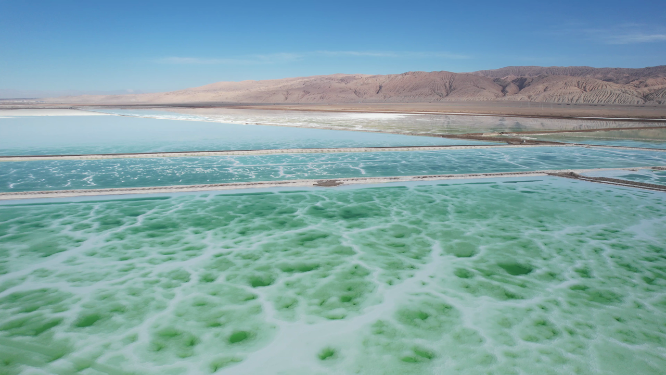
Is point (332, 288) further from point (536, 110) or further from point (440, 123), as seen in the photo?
point (536, 110)

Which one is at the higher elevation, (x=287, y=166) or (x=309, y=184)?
(x=287, y=166)

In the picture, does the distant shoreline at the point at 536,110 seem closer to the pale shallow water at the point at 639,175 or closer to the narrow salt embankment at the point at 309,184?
the pale shallow water at the point at 639,175

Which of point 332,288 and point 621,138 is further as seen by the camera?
point 621,138

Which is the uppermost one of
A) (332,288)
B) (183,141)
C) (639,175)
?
(183,141)

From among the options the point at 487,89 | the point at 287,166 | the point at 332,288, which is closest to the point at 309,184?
the point at 287,166

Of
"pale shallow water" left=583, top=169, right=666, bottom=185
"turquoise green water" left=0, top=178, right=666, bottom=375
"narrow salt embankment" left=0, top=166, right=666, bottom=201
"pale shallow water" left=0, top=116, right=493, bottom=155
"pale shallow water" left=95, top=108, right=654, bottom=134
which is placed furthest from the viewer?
"pale shallow water" left=95, top=108, right=654, bottom=134

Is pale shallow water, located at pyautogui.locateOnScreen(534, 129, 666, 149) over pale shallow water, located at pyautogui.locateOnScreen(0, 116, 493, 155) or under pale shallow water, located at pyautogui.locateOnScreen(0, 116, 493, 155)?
under

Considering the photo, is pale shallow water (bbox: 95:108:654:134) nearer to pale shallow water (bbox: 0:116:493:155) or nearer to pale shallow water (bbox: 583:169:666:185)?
pale shallow water (bbox: 0:116:493:155)

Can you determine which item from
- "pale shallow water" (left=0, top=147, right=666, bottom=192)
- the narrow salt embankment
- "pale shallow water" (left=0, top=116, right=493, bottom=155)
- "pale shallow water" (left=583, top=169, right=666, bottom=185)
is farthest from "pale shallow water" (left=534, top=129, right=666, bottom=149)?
the narrow salt embankment
